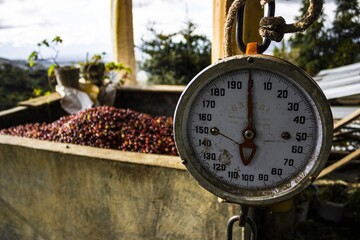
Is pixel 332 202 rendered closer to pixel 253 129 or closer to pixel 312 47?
pixel 253 129

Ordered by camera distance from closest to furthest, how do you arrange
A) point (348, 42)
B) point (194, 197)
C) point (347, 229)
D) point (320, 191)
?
1. point (194, 197)
2. point (347, 229)
3. point (320, 191)
4. point (348, 42)

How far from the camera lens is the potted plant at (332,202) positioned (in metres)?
3.02

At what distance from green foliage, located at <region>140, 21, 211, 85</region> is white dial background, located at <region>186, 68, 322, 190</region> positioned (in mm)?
3884

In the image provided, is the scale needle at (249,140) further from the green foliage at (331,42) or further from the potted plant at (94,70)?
the green foliage at (331,42)

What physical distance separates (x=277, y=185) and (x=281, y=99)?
0.95 feet

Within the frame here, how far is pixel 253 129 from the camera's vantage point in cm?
105

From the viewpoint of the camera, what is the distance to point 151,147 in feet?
6.92

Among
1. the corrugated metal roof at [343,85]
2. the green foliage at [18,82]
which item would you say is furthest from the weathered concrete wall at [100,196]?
the green foliage at [18,82]

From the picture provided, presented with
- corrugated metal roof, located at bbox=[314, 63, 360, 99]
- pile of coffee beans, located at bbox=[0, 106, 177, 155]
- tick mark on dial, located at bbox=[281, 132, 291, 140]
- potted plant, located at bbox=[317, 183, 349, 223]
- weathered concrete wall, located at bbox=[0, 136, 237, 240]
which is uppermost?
tick mark on dial, located at bbox=[281, 132, 291, 140]

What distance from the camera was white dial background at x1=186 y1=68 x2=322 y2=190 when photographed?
1.03 m

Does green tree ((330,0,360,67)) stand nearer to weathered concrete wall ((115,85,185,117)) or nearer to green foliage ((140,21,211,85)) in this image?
green foliage ((140,21,211,85))

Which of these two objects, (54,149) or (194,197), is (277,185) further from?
(54,149)

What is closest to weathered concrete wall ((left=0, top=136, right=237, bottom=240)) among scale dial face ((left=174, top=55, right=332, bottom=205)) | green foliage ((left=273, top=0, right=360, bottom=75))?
scale dial face ((left=174, top=55, right=332, bottom=205))

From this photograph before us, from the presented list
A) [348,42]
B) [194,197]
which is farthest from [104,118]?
[348,42]
